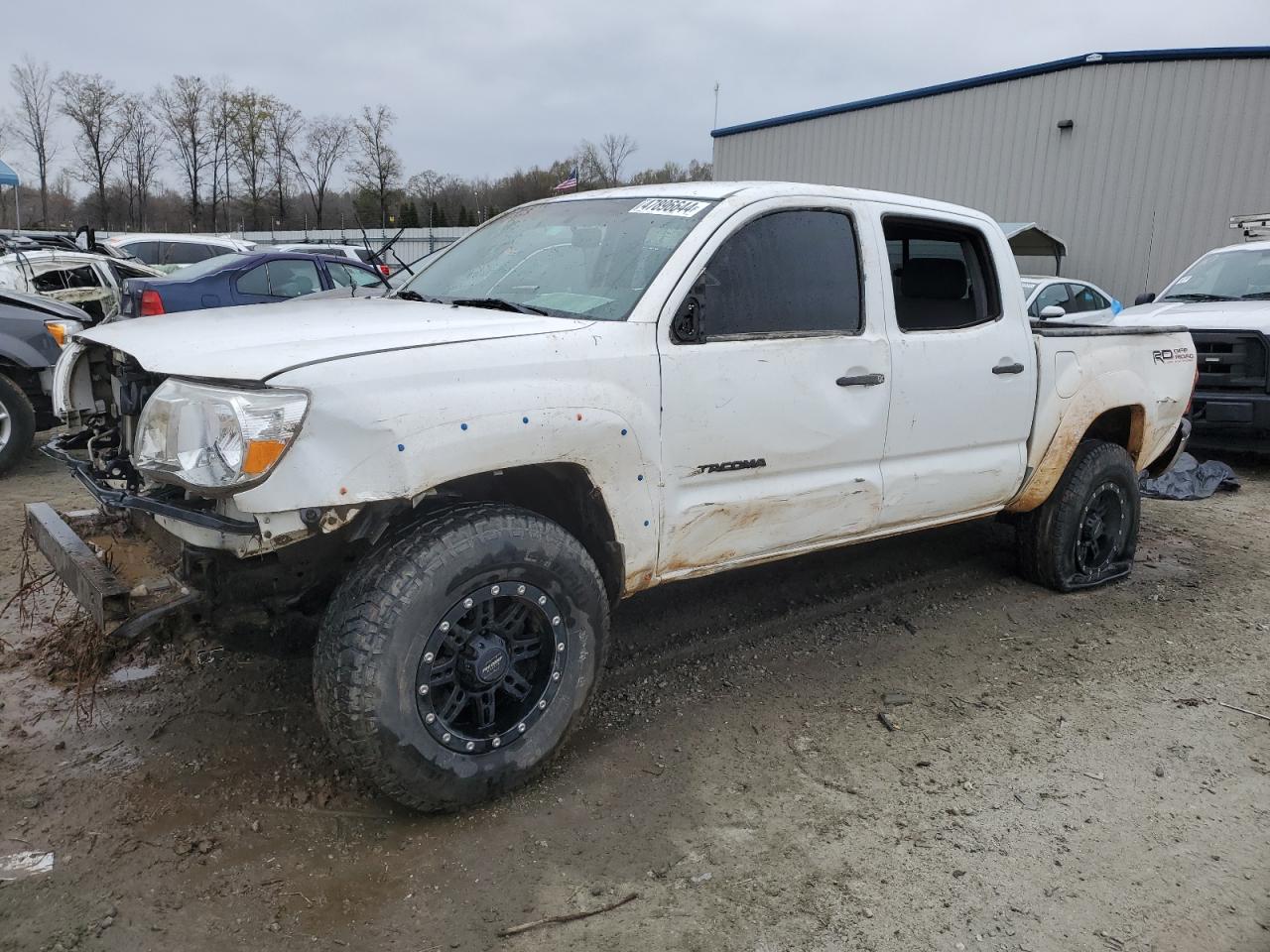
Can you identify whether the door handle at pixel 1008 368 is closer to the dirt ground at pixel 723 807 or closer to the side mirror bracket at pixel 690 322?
the dirt ground at pixel 723 807

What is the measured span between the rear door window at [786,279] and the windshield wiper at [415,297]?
1.06 meters

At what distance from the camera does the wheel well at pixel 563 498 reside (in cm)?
297

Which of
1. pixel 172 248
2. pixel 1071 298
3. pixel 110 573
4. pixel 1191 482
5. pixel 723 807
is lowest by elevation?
pixel 723 807

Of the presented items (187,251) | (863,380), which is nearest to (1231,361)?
(863,380)

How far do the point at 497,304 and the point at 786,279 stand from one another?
105 cm

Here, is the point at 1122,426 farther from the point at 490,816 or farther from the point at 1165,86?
the point at 1165,86

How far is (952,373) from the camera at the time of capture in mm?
3867

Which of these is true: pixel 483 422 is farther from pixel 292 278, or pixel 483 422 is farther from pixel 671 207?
pixel 292 278

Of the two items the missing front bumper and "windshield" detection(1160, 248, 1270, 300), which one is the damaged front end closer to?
the missing front bumper

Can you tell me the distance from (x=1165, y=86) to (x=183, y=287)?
1722 cm

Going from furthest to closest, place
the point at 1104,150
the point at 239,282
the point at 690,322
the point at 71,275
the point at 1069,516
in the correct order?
the point at 1104,150 < the point at 71,275 < the point at 239,282 < the point at 1069,516 < the point at 690,322

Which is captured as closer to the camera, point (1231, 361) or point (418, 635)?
point (418, 635)

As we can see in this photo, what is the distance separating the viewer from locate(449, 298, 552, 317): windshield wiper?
10.5 feet

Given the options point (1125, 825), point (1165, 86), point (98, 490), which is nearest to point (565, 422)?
point (98, 490)
